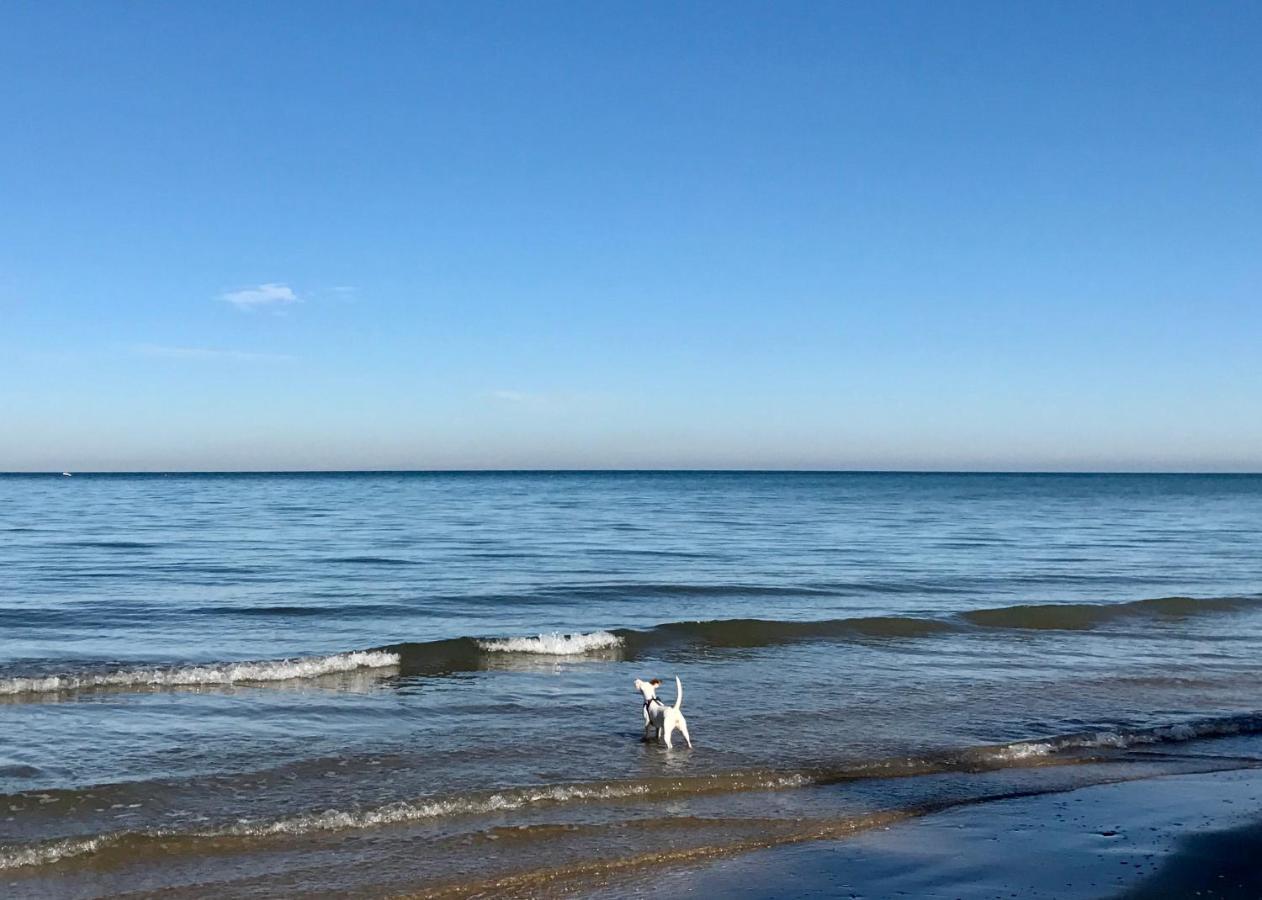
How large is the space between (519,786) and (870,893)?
356cm

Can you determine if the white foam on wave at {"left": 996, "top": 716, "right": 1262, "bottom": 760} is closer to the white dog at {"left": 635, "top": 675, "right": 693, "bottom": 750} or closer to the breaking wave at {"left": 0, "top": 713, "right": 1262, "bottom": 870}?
the breaking wave at {"left": 0, "top": 713, "right": 1262, "bottom": 870}

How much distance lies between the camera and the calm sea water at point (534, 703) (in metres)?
8.55

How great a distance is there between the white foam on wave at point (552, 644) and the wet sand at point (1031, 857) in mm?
8571

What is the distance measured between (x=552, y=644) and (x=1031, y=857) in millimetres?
9952

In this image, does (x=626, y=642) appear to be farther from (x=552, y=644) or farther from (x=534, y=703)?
(x=534, y=703)

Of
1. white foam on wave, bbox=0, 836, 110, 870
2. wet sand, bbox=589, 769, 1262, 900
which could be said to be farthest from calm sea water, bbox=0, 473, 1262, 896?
wet sand, bbox=589, 769, 1262, 900

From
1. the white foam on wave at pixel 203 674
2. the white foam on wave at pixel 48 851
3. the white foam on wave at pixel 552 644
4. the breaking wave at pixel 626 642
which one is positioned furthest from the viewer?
the white foam on wave at pixel 552 644

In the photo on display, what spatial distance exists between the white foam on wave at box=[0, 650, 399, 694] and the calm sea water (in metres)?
0.05

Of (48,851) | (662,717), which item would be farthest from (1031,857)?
(48,851)

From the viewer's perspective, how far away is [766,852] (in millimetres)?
8391

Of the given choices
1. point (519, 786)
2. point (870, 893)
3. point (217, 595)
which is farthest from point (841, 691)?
point (217, 595)

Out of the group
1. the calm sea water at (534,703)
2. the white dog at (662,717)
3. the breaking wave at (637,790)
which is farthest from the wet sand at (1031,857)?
the white dog at (662,717)

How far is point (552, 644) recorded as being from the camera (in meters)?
17.1

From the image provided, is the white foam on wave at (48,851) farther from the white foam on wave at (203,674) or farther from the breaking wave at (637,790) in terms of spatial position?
the white foam on wave at (203,674)
